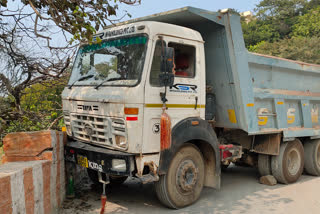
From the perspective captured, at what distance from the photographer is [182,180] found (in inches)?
181

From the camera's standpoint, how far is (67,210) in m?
4.49

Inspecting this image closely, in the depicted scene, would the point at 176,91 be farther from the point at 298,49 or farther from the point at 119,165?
the point at 298,49

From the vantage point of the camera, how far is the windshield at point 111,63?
4.22 m

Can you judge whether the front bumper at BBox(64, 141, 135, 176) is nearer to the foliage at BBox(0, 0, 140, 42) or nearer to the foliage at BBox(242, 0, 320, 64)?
the foliage at BBox(0, 0, 140, 42)

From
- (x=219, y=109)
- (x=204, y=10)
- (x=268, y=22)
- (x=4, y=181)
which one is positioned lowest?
(x=4, y=181)

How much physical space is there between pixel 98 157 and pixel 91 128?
48cm

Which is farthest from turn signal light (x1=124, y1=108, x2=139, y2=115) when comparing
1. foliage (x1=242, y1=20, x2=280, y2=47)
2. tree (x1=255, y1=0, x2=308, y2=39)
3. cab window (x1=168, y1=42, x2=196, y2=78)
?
tree (x1=255, y1=0, x2=308, y2=39)

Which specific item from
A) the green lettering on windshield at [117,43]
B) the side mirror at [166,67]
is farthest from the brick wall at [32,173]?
the side mirror at [166,67]

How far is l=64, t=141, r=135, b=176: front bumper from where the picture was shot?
3.99 m

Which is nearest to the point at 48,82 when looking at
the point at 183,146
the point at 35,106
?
the point at 35,106

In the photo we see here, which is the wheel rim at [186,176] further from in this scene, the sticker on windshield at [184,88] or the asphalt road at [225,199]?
the sticker on windshield at [184,88]

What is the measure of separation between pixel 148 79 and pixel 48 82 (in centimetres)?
276

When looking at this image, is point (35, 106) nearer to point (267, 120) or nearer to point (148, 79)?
point (148, 79)

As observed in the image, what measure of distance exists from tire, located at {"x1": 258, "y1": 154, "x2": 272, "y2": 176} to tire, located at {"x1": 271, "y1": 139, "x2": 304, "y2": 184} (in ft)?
0.29
